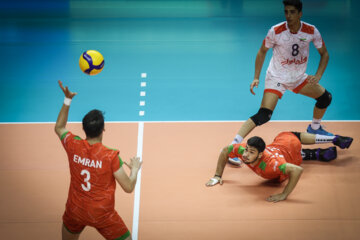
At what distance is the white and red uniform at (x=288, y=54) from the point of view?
7707 mm

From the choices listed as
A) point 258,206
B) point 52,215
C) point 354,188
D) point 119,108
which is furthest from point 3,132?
point 354,188

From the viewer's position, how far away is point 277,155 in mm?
7094

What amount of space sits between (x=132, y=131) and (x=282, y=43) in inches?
119

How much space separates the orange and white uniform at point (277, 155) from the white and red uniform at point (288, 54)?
87cm

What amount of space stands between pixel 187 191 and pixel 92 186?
2.54 metres

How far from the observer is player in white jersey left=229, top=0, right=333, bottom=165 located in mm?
7703

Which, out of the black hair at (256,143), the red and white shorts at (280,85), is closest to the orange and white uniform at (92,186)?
the black hair at (256,143)

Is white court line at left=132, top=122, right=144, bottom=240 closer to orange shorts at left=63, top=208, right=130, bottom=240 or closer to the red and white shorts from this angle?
orange shorts at left=63, top=208, right=130, bottom=240

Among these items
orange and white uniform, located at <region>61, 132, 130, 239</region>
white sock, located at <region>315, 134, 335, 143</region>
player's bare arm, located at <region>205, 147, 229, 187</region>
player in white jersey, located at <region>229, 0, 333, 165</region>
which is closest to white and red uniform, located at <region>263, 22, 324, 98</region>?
player in white jersey, located at <region>229, 0, 333, 165</region>

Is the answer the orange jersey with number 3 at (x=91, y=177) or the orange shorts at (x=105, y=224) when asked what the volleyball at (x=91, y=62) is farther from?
the orange shorts at (x=105, y=224)

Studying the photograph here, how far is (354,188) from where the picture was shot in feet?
24.0

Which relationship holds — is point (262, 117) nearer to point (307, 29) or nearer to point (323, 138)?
point (323, 138)

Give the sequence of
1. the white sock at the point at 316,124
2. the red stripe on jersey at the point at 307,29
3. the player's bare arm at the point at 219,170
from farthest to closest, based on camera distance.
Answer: the white sock at the point at 316,124, the red stripe on jersey at the point at 307,29, the player's bare arm at the point at 219,170

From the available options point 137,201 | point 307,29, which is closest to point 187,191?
point 137,201
